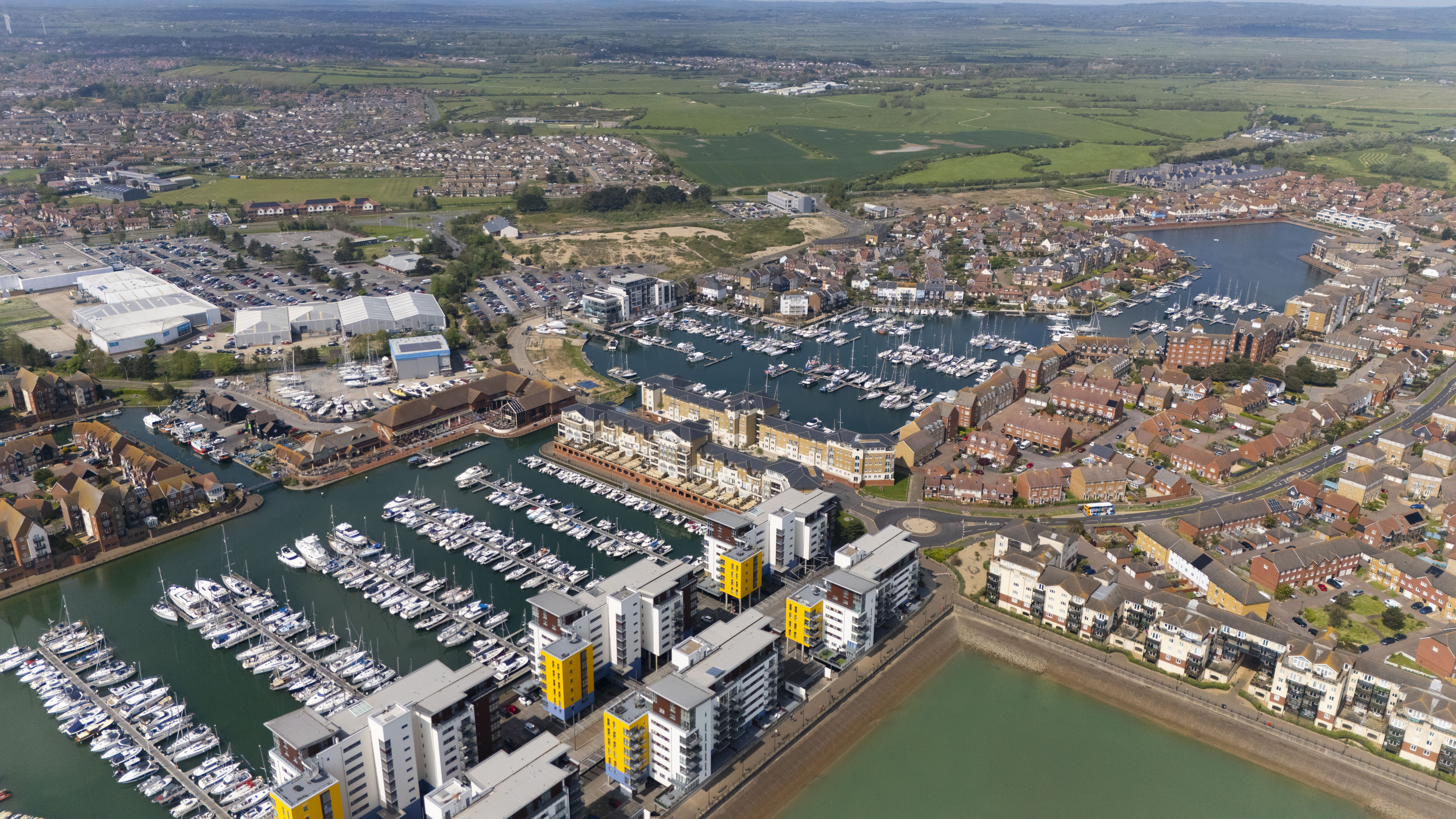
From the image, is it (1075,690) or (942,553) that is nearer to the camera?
(1075,690)

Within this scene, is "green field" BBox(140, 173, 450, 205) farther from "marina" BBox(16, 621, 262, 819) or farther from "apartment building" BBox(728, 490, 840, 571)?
"apartment building" BBox(728, 490, 840, 571)

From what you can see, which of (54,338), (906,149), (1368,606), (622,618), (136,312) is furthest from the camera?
(906,149)

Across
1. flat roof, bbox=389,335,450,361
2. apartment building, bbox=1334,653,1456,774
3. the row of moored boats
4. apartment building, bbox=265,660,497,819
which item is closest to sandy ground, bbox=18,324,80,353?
flat roof, bbox=389,335,450,361

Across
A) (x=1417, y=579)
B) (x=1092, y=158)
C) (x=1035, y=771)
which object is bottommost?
(x=1035, y=771)

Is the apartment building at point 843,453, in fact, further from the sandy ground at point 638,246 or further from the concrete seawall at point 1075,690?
the sandy ground at point 638,246

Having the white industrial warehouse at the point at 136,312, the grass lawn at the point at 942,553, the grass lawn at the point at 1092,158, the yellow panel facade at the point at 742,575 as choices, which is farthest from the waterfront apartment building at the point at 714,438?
the grass lawn at the point at 1092,158

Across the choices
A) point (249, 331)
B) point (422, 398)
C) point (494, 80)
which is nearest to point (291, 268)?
point (249, 331)

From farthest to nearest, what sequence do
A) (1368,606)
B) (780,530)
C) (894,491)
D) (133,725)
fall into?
(894,491)
(780,530)
(1368,606)
(133,725)

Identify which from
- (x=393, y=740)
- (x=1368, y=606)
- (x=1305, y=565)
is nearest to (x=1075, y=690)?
(x=1305, y=565)

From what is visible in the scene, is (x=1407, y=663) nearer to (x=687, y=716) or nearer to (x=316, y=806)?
(x=687, y=716)
